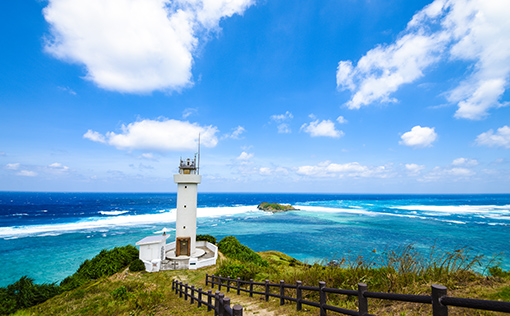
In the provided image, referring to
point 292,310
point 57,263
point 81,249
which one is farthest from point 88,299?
point 81,249

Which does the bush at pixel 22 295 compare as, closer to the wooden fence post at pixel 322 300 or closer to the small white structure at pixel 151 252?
the small white structure at pixel 151 252

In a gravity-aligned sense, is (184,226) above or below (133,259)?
above

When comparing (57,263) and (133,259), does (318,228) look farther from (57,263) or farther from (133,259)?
(57,263)

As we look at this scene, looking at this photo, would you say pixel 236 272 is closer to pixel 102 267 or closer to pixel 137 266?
pixel 137 266

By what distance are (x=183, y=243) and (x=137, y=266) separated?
12.1 ft

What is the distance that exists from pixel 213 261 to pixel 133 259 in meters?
6.57

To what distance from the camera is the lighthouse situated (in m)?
19.4

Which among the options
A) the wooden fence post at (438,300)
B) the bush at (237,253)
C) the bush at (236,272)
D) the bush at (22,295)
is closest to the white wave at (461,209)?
the bush at (237,253)

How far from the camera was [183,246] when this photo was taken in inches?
763

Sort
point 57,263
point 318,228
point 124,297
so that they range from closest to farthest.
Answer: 1. point 124,297
2. point 57,263
3. point 318,228

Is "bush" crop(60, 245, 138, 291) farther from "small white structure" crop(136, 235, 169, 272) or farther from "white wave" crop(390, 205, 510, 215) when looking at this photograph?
"white wave" crop(390, 205, 510, 215)

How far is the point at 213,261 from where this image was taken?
1855cm

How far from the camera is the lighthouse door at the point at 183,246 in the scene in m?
19.3

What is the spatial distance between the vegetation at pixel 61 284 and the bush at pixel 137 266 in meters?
1.50
